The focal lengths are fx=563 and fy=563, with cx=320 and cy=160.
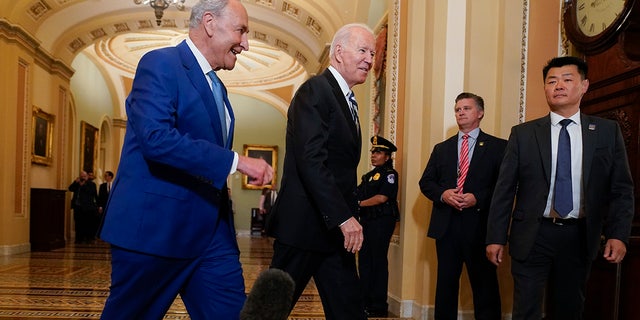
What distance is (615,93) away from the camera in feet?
10.6

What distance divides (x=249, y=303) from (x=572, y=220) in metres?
2.44

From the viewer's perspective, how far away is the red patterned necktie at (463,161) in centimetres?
383

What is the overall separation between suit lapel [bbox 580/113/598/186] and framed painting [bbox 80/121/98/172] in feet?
41.9

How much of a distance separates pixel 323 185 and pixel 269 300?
167 cm

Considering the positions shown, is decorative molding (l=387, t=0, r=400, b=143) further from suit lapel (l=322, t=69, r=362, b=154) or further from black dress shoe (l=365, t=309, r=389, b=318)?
suit lapel (l=322, t=69, r=362, b=154)

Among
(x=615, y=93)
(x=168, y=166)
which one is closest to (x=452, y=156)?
(x=615, y=93)

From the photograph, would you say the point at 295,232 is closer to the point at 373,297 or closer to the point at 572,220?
the point at 572,220

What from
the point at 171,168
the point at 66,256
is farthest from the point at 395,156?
the point at 66,256

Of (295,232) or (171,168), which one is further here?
(295,232)

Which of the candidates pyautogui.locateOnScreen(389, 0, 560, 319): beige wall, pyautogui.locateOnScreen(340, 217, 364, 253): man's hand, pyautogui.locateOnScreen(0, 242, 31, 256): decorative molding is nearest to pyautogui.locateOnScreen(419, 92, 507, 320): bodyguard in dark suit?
pyautogui.locateOnScreen(389, 0, 560, 319): beige wall

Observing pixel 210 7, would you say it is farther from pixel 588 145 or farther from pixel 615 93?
pixel 615 93

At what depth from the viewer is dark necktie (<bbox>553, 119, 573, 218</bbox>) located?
8.64 ft

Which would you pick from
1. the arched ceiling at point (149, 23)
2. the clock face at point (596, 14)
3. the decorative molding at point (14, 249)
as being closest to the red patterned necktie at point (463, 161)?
the clock face at point (596, 14)

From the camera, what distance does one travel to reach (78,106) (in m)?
13.5
